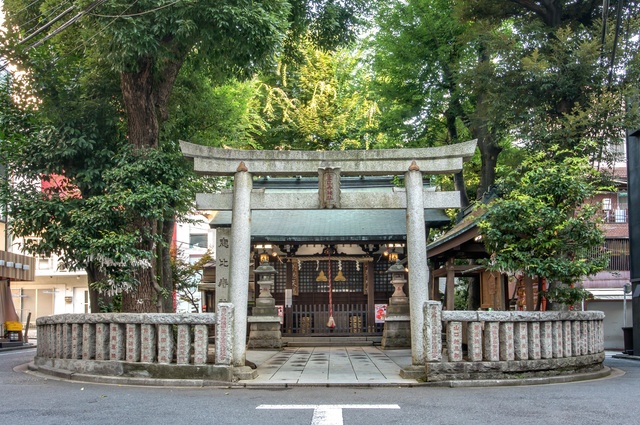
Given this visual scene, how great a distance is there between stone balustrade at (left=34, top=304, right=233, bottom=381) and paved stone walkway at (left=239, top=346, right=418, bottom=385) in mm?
929

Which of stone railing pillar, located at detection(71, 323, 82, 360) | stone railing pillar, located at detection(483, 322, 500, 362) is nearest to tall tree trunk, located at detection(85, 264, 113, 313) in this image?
stone railing pillar, located at detection(71, 323, 82, 360)

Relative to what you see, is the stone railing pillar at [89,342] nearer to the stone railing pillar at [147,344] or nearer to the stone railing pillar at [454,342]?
the stone railing pillar at [147,344]

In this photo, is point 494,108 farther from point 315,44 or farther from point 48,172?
point 48,172

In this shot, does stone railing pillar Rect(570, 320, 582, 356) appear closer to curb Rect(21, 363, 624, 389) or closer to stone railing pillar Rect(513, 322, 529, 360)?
curb Rect(21, 363, 624, 389)

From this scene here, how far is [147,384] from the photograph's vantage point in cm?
1124

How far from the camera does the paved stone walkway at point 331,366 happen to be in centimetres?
1149

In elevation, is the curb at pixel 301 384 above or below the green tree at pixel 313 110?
below

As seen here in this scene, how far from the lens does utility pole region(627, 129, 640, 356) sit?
18.0 metres

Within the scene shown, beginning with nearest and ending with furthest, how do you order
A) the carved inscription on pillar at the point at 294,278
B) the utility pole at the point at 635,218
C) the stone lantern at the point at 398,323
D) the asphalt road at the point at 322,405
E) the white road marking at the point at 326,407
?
the asphalt road at the point at 322,405, the white road marking at the point at 326,407, the utility pole at the point at 635,218, the stone lantern at the point at 398,323, the carved inscription on pillar at the point at 294,278

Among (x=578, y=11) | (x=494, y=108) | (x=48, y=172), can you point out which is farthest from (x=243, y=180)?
(x=578, y=11)

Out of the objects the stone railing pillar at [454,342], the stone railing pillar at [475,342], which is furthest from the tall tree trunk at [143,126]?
the stone railing pillar at [475,342]

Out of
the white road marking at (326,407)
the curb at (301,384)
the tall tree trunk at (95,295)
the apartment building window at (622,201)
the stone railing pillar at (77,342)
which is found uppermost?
the apartment building window at (622,201)

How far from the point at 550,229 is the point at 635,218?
7601 millimetres

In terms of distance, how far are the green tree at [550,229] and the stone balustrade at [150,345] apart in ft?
18.2
